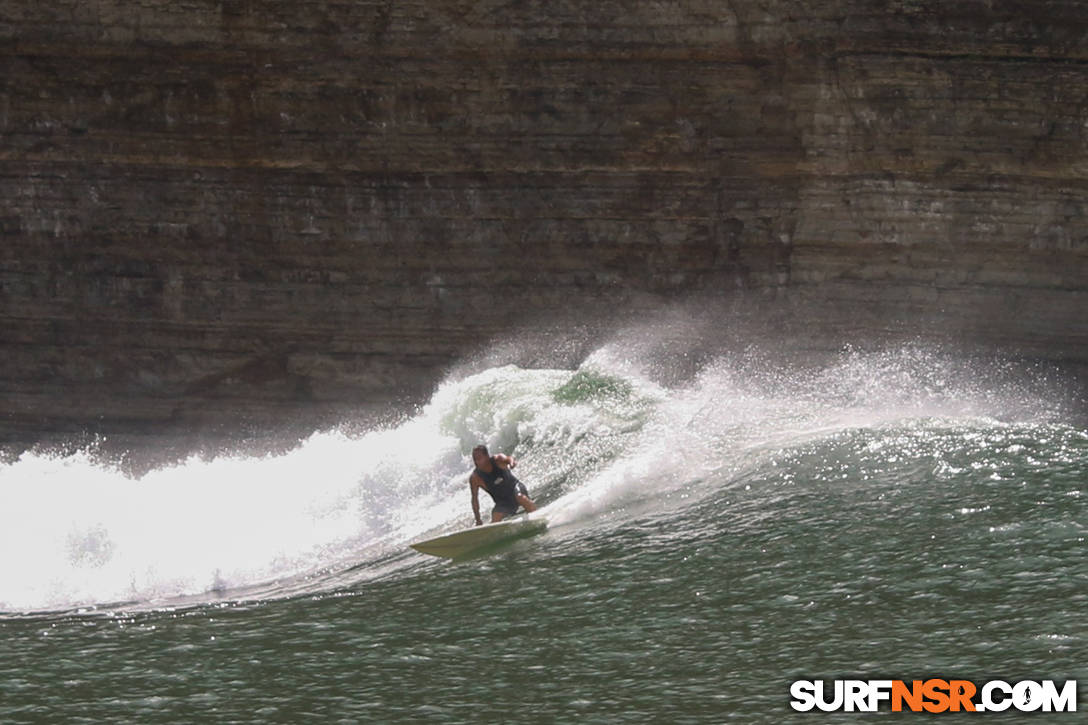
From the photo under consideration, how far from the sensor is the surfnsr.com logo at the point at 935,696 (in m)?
7.28

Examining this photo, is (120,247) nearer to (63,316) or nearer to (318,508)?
(63,316)

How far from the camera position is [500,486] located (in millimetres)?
13211

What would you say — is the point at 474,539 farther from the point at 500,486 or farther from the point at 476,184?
the point at 476,184

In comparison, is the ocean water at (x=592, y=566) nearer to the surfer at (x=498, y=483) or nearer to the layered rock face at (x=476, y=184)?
the surfer at (x=498, y=483)

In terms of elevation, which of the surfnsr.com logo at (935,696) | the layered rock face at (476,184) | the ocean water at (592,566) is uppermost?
the layered rock face at (476,184)

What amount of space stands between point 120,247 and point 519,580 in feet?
42.0

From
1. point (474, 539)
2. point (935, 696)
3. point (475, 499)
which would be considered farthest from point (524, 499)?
point (935, 696)

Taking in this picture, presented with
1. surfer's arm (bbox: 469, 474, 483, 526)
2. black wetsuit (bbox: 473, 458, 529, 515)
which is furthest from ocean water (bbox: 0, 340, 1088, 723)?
surfer's arm (bbox: 469, 474, 483, 526)

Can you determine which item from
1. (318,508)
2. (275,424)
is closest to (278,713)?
(318,508)

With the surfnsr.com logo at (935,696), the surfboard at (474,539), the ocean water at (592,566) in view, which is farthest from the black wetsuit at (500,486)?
the surfnsr.com logo at (935,696)

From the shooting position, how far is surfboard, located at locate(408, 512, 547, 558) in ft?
39.1

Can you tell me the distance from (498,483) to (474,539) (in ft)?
4.18

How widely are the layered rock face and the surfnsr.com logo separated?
12.7 metres

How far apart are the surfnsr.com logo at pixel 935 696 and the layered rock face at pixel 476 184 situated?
12688mm
